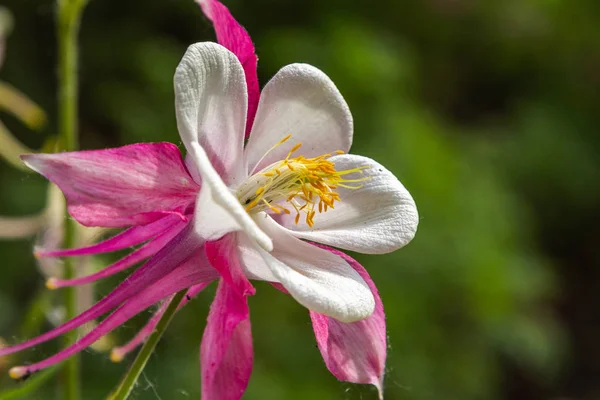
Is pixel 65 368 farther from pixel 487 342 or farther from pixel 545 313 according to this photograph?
pixel 545 313

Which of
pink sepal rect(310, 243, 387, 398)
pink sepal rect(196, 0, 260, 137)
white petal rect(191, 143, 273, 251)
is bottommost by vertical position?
pink sepal rect(310, 243, 387, 398)

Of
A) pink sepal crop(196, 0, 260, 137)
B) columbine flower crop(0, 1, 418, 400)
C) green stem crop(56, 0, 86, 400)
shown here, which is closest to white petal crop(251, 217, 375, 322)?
columbine flower crop(0, 1, 418, 400)

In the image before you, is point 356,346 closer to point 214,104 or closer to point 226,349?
point 226,349

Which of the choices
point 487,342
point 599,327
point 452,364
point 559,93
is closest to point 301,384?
point 452,364

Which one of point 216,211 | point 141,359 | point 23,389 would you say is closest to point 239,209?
point 216,211

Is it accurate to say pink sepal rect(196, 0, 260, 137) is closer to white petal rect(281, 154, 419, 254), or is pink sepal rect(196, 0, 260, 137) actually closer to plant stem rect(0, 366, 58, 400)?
white petal rect(281, 154, 419, 254)

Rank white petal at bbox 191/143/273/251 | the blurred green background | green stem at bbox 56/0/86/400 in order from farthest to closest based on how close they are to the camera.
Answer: the blurred green background < green stem at bbox 56/0/86/400 < white petal at bbox 191/143/273/251

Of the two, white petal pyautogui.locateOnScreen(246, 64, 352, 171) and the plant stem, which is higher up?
white petal pyautogui.locateOnScreen(246, 64, 352, 171)
